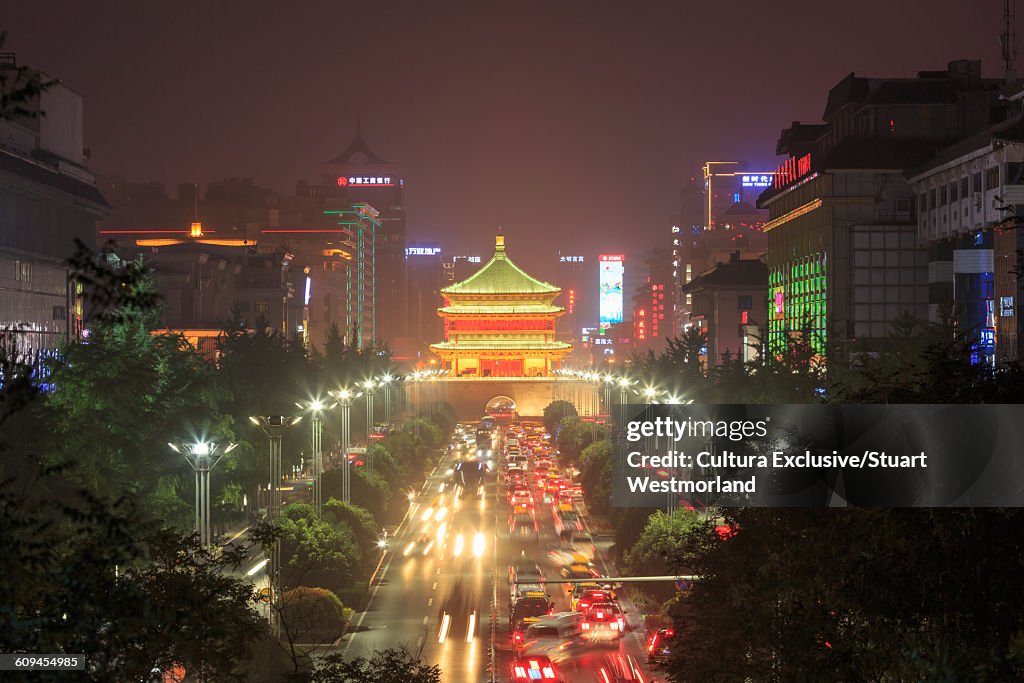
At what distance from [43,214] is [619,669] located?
224 ft

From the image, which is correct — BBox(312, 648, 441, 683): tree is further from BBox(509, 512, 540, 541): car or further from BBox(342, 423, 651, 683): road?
BBox(509, 512, 540, 541): car

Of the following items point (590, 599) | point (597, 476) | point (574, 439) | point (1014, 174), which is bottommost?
point (590, 599)

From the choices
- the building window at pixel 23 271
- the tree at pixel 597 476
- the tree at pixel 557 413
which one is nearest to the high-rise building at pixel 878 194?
the tree at pixel 597 476

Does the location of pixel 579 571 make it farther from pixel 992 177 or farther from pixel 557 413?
pixel 557 413

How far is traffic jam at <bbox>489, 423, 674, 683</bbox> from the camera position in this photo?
42.6 metres

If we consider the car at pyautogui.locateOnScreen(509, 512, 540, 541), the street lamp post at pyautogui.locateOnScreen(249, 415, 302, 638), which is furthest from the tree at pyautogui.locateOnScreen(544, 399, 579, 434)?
the street lamp post at pyautogui.locateOnScreen(249, 415, 302, 638)

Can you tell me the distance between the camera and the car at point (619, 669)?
4200 centimetres

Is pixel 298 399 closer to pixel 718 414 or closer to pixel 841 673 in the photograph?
pixel 718 414

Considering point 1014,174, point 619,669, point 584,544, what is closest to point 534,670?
point 619,669

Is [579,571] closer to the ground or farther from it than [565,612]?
farther from it

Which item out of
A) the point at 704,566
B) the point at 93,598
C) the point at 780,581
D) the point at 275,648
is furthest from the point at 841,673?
the point at 275,648

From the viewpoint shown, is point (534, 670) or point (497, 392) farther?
point (497, 392)

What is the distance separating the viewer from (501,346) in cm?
19788

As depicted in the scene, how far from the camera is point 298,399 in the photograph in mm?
100562
